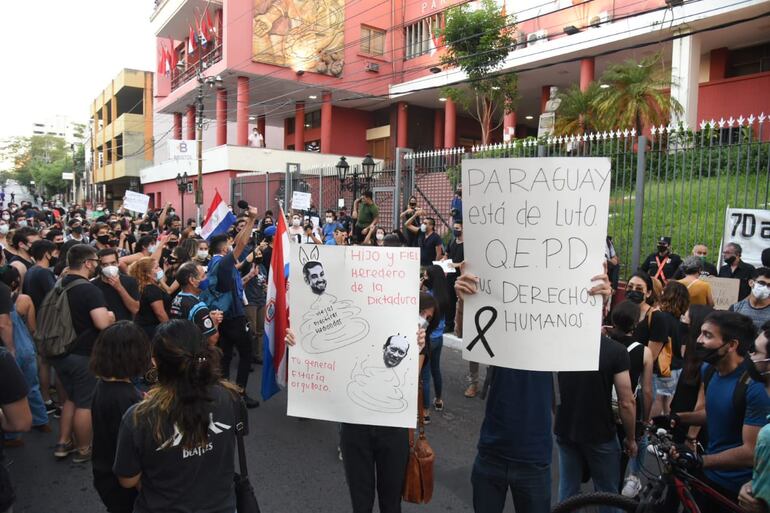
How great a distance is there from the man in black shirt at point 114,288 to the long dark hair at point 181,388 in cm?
323

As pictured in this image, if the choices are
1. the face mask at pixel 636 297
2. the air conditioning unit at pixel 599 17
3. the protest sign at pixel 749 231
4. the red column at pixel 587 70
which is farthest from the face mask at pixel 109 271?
the air conditioning unit at pixel 599 17

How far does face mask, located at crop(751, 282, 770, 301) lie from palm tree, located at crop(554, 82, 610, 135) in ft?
39.8

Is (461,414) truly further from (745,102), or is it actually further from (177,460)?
(745,102)

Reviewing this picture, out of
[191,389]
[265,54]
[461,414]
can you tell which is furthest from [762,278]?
[265,54]

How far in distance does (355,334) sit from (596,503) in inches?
64.3

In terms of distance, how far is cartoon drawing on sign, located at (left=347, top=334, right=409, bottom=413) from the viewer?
9.78 ft

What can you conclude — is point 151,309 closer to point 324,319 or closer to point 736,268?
point 324,319

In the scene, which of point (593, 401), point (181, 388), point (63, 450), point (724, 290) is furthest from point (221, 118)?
point (181, 388)

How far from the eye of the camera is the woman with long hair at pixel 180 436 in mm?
2260

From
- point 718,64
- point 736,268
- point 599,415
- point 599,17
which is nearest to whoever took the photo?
point 599,415

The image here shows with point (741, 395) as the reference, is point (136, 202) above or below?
above

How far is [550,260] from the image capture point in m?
2.59

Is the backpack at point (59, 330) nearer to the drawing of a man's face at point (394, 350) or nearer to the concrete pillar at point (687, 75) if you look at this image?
the drawing of a man's face at point (394, 350)

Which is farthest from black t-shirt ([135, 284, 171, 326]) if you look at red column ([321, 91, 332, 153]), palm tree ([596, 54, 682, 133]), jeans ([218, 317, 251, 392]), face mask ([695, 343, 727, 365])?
red column ([321, 91, 332, 153])
